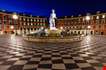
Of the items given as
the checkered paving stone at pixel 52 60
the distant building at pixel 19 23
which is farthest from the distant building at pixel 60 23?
the checkered paving stone at pixel 52 60

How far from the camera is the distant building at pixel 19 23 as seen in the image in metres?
62.5

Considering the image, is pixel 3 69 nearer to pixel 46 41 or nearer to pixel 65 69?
pixel 65 69

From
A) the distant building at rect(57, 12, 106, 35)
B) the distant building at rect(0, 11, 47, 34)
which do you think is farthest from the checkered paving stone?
the distant building at rect(0, 11, 47, 34)

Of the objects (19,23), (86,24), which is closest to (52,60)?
(19,23)

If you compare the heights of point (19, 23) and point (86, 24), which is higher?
point (19, 23)

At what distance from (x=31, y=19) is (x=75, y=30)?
90.3 feet

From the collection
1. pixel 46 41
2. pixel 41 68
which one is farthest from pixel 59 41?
Answer: pixel 41 68

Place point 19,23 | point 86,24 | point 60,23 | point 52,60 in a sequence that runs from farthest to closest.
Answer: point 60,23
point 86,24
point 19,23
point 52,60

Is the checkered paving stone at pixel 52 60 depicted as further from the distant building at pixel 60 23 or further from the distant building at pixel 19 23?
the distant building at pixel 19 23

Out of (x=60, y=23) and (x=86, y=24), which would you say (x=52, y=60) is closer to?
(x=86, y=24)

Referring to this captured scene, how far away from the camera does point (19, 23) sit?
71.9 m

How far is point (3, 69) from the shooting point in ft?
18.1

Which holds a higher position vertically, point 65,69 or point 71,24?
point 71,24

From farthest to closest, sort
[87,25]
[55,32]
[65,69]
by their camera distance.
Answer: [87,25]
[55,32]
[65,69]
